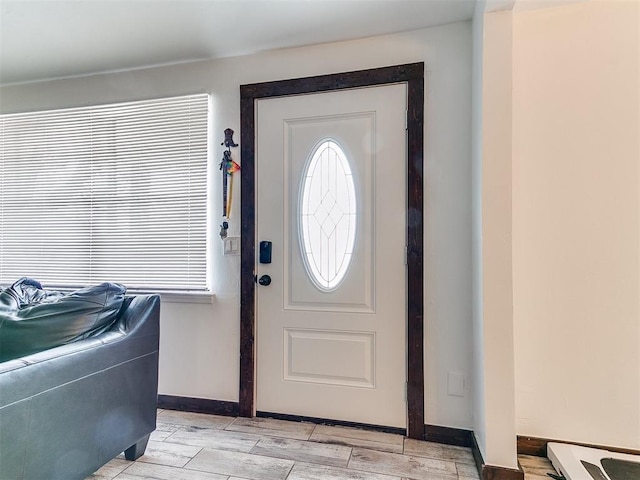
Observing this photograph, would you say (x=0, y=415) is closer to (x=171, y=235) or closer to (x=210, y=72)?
(x=171, y=235)

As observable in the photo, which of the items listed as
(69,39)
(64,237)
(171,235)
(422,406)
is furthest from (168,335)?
(69,39)

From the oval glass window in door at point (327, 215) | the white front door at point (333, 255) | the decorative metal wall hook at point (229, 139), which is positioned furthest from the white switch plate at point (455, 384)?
the decorative metal wall hook at point (229, 139)

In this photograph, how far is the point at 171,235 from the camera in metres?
2.53

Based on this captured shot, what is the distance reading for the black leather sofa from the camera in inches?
48.8

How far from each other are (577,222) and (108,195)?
116 inches

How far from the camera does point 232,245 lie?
7.91ft

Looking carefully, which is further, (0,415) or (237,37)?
(237,37)

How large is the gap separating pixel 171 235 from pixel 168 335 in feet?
2.25

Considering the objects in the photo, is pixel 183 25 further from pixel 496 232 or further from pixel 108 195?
pixel 496 232

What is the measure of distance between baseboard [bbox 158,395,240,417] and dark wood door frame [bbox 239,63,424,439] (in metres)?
0.08

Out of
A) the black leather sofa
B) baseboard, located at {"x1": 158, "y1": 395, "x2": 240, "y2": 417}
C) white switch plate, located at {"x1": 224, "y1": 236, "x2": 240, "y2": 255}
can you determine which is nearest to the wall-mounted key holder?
white switch plate, located at {"x1": 224, "y1": 236, "x2": 240, "y2": 255}

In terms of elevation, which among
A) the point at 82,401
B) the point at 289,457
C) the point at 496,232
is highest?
the point at 496,232

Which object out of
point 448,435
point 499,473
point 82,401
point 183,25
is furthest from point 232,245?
point 499,473

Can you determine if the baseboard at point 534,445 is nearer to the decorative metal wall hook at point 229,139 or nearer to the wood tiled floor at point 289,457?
the wood tiled floor at point 289,457
